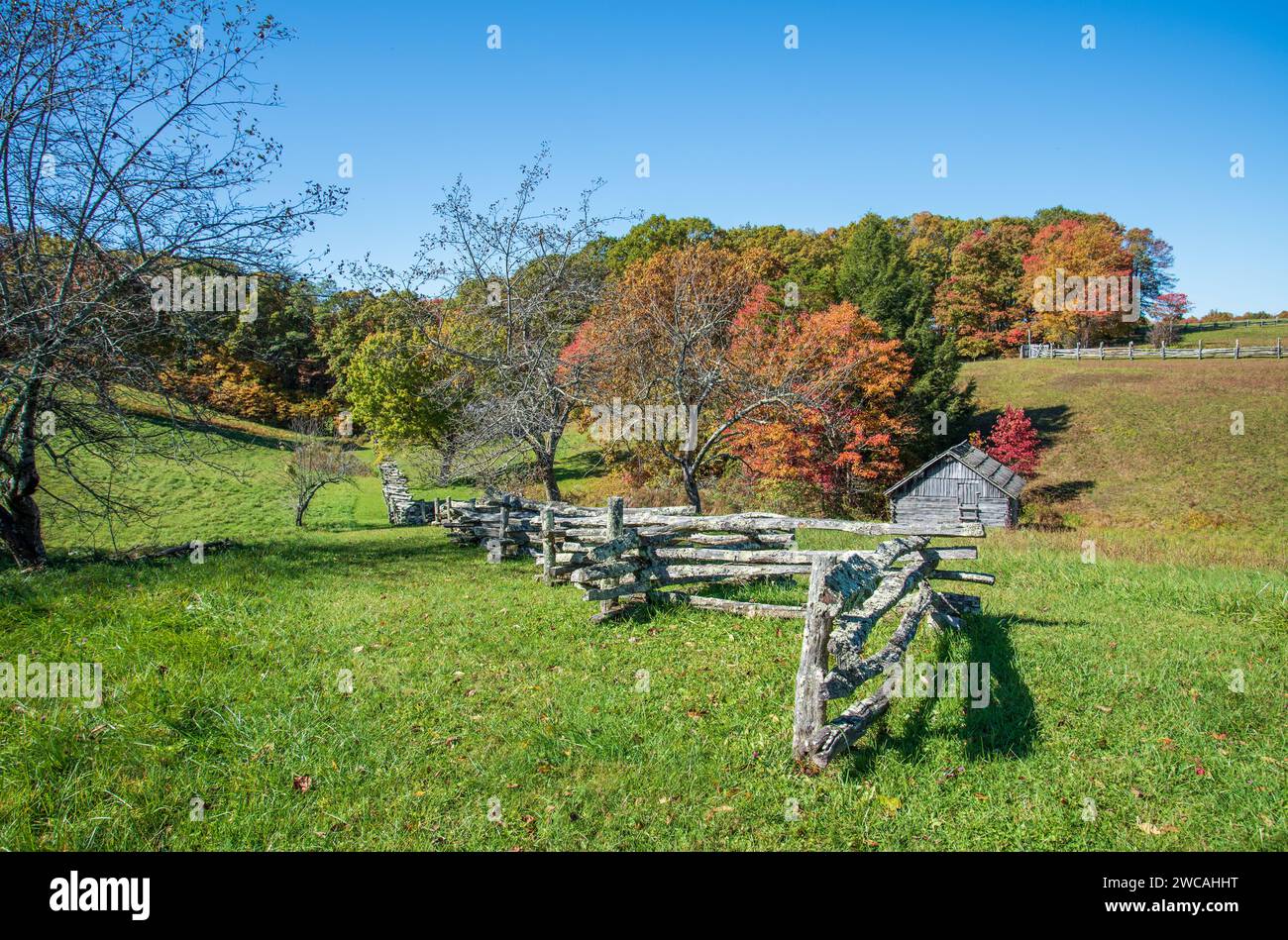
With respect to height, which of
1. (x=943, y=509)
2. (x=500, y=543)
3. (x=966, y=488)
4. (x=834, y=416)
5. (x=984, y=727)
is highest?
(x=834, y=416)

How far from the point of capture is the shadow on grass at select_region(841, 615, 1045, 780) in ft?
15.9

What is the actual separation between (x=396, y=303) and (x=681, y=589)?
35.2 feet

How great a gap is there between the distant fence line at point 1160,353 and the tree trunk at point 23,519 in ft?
199

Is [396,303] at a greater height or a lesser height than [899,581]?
greater

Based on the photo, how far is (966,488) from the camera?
2739 cm

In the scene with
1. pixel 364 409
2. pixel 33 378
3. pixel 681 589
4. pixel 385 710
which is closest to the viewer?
pixel 385 710

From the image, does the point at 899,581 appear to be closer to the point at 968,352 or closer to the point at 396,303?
the point at 396,303

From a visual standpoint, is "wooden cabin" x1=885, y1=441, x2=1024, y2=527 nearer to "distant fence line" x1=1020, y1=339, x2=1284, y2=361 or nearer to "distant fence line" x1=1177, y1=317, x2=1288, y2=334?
"distant fence line" x1=1020, y1=339, x2=1284, y2=361

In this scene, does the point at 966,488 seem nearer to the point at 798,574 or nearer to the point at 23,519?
the point at 798,574

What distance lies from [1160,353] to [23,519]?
65.9m

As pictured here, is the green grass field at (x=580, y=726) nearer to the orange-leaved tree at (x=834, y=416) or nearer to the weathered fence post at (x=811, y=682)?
the weathered fence post at (x=811, y=682)

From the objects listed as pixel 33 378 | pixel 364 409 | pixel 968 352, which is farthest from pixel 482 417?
pixel 968 352

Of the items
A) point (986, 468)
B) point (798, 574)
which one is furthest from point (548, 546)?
point (986, 468)
